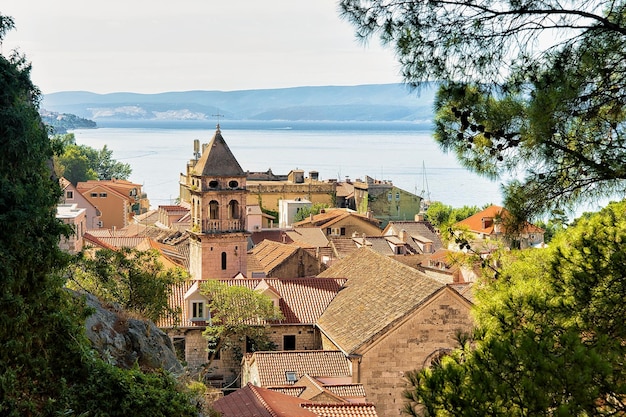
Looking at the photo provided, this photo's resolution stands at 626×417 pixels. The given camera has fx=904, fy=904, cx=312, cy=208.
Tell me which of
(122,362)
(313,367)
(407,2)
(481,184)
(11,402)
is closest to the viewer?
(11,402)

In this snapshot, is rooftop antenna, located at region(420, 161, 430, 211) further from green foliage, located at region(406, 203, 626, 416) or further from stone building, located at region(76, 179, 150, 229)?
green foliage, located at region(406, 203, 626, 416)

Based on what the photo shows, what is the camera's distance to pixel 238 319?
29234 millimetres

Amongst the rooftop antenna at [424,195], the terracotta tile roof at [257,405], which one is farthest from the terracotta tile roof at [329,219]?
the terracotta tile roof at [257,405]

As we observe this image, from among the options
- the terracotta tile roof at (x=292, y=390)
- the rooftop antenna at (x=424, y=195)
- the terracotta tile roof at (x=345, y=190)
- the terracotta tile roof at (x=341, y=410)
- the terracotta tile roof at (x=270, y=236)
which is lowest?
the rooftop antenna at (x=424, y=195)

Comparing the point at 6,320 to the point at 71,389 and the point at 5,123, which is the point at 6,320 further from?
the point at 5,123

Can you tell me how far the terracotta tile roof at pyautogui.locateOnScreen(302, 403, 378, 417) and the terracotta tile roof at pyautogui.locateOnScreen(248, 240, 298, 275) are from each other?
2360 cm

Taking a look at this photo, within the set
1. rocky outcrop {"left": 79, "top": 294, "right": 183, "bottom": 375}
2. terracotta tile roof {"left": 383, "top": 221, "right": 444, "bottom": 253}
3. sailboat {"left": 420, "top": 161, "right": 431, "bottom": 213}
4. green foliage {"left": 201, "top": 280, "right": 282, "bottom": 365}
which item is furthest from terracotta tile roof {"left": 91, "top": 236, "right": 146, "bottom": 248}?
sailboat {"left": 420, "top": 161, "right": 431, "bottom": 213}

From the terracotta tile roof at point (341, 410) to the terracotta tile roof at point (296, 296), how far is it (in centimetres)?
1118

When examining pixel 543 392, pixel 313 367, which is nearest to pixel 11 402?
pixel 543 392

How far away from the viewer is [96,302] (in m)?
14.0

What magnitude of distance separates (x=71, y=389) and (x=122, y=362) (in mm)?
2024

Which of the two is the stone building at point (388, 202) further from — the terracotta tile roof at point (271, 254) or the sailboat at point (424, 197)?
the terracotta tile roof at point (271, 254)

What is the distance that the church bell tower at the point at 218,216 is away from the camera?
42562 millimetres

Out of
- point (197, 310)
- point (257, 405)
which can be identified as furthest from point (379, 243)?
point (257, 405)
